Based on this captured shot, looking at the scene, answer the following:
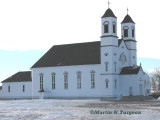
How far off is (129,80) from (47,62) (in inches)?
675

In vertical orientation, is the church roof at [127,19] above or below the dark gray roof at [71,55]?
above

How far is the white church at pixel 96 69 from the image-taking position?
65.1 metres

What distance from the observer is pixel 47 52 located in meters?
77.8

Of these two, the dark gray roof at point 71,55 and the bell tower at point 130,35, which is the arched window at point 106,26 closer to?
the dark gray roof at point 71,55

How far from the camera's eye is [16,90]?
81125 mm

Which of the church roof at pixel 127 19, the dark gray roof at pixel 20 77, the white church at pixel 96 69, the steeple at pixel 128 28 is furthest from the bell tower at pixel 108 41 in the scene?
the dark gray roof at pixel 20 77

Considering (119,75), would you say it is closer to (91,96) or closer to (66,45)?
(91,96)

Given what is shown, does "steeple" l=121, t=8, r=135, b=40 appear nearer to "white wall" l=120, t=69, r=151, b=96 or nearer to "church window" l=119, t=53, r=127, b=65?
"church window" l=119, t=53, r=127, b=65

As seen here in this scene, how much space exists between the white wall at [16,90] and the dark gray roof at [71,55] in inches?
241

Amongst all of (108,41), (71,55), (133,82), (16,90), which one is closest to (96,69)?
(108,41)

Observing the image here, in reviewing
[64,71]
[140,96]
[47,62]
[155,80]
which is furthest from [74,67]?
[155,80]

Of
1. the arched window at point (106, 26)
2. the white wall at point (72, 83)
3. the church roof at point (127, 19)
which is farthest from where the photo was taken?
the church roof at point (127, 19)

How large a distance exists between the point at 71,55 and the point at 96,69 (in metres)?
7.55

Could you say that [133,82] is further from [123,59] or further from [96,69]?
[96,69]
